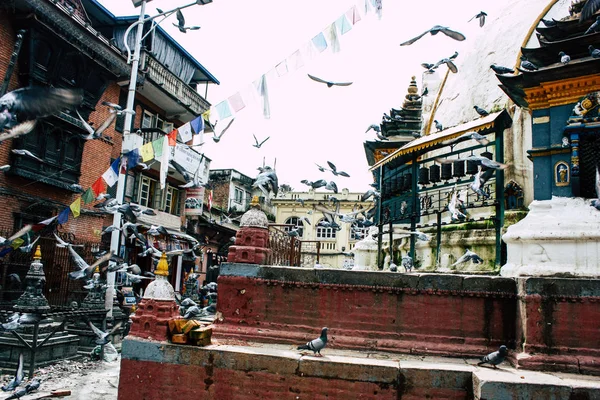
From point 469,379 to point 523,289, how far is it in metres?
1.29

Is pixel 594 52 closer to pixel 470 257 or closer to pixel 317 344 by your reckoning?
pixel 470 257

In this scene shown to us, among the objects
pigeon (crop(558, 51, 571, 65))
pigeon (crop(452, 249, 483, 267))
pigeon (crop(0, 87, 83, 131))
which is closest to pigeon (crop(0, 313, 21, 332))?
pigeon (crop(0, 87, 83, 131))

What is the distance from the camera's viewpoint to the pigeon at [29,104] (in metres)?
5.47

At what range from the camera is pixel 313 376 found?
5.78 m

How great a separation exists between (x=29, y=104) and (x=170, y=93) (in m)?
17.6

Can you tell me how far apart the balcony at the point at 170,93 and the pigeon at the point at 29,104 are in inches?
617

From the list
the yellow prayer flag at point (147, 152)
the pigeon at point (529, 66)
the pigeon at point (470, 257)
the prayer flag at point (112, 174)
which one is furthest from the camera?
the prayer flag at point (112, 174)

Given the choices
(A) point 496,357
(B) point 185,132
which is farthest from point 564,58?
(B) point 185,132

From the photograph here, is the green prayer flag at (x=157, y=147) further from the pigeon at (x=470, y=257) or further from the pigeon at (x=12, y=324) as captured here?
the pigeon at (x=470, y=257)

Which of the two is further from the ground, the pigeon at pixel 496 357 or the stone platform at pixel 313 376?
the pigeon at pixel 496 357

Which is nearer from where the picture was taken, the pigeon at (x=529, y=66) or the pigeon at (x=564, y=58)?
the pigeon at (x=564, y=58)

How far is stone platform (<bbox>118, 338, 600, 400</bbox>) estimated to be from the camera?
5.08m

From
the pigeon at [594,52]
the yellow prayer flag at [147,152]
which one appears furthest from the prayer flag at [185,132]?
the pigeon at [594,52]

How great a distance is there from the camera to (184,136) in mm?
11641
